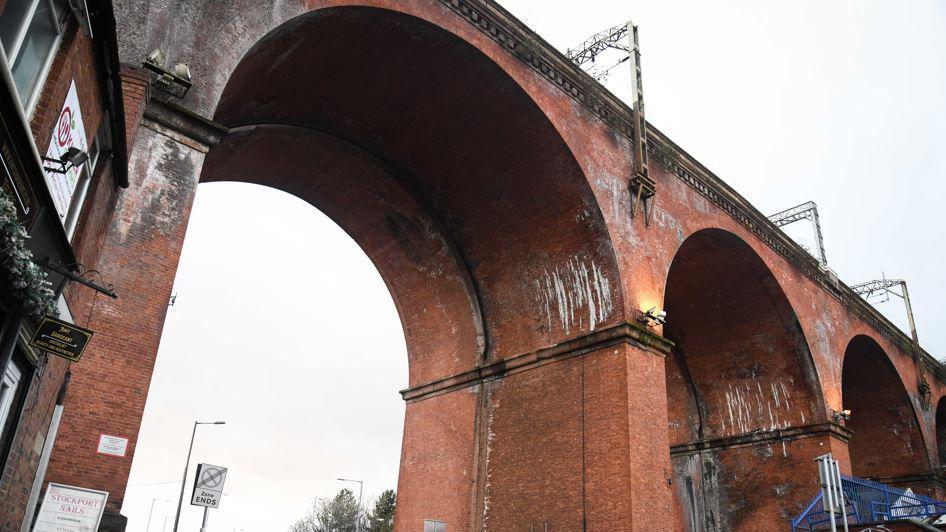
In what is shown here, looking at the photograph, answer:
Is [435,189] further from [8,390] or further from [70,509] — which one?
[8,390]

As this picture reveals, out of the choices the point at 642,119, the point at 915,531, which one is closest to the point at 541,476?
the point at 915,531

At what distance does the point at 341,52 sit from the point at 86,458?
705cm

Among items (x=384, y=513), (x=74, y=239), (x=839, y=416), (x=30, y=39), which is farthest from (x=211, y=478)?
(x=384, y=513)

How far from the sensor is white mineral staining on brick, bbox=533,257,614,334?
1317cm

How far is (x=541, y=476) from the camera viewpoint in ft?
42.1

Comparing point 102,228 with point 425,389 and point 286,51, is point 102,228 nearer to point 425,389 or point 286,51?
point 286,51

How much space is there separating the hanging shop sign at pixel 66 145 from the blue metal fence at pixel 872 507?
1360 centimetres

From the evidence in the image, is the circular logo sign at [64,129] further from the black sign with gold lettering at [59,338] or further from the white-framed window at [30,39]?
the black sign with gold lettering at [59,338]

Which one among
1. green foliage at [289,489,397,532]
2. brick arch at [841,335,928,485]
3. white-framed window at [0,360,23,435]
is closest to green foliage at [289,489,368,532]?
green foliage at [289,489,397,532]

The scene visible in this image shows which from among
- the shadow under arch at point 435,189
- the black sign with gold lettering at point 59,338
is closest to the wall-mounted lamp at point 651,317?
the shadow under arch at point 435,189

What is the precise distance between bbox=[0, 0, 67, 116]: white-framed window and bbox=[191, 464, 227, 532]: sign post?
20.1 ft

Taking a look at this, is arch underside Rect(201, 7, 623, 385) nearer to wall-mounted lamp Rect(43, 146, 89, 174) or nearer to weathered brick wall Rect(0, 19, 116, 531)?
weathered brick wall Rect(0, 19, 116, 531)

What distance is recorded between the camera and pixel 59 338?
4.89 metres

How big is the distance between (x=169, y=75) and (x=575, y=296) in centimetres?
849
